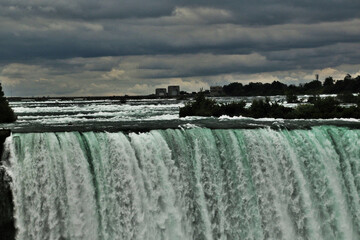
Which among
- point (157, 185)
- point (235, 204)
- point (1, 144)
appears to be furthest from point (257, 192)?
point (1, 144)

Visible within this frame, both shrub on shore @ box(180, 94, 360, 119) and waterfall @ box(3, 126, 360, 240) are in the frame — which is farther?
shrub on shore @ box(180, 94, 360, 119)

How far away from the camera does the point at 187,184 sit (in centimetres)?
2328

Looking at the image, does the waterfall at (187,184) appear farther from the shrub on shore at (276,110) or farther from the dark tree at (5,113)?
the dark tree at (5,113)

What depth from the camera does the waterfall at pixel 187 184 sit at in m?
20.8

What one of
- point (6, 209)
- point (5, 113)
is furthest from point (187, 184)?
point (5, 113)

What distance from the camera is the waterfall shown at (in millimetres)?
20766

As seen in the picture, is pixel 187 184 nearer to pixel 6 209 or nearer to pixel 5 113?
pixel 6 209

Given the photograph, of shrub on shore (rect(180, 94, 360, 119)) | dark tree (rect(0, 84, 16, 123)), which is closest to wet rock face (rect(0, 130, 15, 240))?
dark tree (rect(0, 84, 16, 123))

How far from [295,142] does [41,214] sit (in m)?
11.6

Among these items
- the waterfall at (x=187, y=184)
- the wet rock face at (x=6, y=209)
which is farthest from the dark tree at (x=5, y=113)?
the wet rock face at (x=6, y=209)

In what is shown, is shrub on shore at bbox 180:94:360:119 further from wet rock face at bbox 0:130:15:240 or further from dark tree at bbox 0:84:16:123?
wet rock face at bbox 0:130:15:240

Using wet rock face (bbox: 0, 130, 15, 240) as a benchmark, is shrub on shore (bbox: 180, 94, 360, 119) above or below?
above

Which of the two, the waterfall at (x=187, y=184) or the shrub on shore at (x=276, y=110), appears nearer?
the waterfall at (x=187, y=184)

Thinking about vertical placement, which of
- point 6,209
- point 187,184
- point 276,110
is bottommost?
point 6,209
